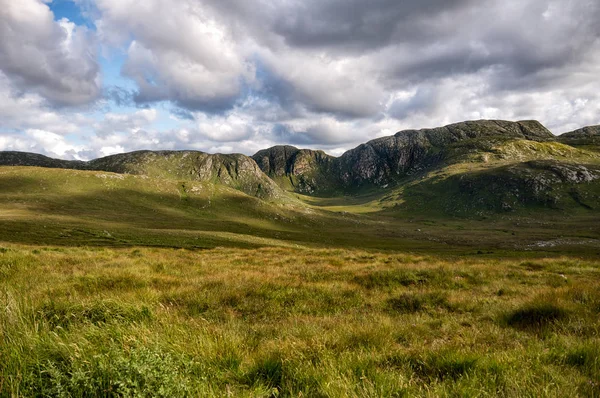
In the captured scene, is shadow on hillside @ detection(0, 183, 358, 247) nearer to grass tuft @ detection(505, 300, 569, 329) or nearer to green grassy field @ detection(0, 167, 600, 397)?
green grassy field @ detection(0, 167, 600, 397)

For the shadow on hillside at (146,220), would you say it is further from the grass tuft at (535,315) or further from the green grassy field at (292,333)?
the grass tuft at (535,315)

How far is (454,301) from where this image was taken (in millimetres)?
10133

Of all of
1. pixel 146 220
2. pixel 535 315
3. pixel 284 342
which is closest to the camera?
pixel 284 342

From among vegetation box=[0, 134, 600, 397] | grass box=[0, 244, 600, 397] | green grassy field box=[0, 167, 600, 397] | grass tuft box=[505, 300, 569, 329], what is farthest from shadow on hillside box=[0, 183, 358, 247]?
grass tuft box=[505, 300, 569, 329]

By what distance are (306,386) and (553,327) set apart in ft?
21.5

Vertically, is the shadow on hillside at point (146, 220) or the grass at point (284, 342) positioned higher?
the grass at point (284, 342)

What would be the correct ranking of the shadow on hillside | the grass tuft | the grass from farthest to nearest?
the shadow on hillside
the grass tuft
the grass

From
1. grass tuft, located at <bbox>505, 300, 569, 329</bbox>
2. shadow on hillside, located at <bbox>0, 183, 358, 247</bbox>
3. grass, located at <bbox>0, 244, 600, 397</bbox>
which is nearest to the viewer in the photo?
grass, located at <bbox>0, 244, 600, 397</bbox>

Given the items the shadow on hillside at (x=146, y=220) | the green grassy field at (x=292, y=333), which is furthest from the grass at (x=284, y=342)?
the shadow on hillside at (x=146, y=220)

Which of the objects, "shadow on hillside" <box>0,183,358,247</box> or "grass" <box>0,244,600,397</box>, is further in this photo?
"shadow on hillside" <box>0,183,358,247</box>

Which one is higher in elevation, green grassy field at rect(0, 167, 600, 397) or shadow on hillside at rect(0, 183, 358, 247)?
green grassy field at rect(0, 167, 600, 397)

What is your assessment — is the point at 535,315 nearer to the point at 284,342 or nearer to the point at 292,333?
the point at 292,333

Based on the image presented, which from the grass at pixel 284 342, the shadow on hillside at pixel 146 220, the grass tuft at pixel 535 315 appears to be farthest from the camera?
the shadow on hillside at pixel 146 220

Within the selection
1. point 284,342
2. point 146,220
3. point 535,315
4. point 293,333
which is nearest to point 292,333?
point 293,333
